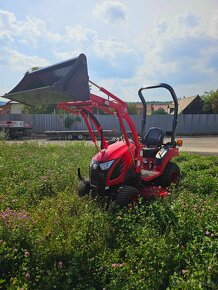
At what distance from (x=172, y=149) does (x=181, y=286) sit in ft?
14.1

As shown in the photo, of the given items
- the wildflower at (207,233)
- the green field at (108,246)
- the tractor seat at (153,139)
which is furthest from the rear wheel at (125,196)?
the tractor seat at (153,139)

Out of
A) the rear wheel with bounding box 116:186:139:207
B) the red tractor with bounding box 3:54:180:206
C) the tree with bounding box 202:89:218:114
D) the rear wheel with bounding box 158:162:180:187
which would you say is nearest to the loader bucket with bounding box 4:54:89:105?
the red tractor with bounding box 3:54:180:206

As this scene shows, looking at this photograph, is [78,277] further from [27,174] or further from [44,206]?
[27,174]

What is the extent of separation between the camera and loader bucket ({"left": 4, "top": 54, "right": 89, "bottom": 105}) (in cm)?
480

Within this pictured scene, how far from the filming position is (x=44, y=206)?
17.7 ft

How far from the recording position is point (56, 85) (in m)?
4.69

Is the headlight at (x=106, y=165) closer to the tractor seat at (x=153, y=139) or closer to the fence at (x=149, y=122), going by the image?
the tractor seat at (x=153, y=139)

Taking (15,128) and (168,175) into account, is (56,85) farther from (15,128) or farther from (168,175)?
(15,128)

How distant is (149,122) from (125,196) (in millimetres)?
26503

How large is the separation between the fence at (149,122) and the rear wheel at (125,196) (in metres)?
24.5

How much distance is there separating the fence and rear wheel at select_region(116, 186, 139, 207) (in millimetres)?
24530

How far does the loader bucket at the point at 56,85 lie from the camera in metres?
4.80

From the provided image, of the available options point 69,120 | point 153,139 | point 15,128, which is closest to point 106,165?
point 153,139

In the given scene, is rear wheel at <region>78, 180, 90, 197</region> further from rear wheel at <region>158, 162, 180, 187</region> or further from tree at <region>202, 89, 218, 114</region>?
tree at <region>202, 89, 218, 114</region>
